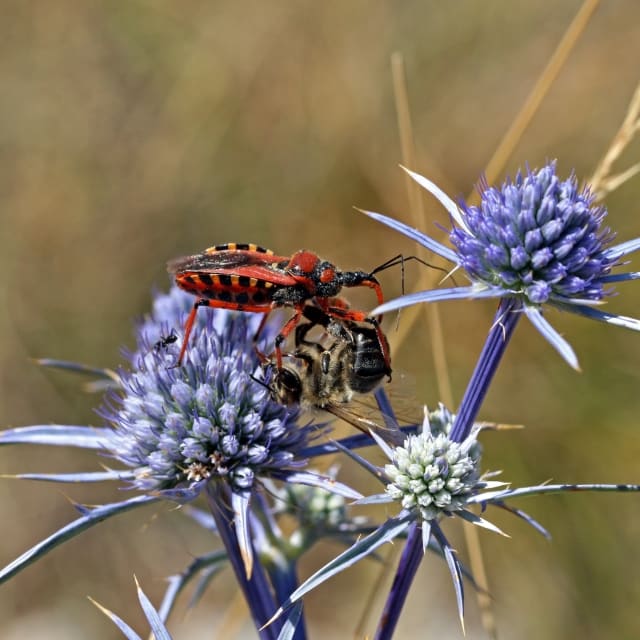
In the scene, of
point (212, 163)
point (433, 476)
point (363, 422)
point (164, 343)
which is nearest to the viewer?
point (433, 476)

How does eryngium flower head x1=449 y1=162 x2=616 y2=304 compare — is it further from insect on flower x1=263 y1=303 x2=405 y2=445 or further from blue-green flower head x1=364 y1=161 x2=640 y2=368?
insect on flower x1=263 y1=303 x2=405 y2=445

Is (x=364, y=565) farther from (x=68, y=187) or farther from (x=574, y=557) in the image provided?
(x=68, y=187)

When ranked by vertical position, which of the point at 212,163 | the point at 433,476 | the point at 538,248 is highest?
the point at 212,163

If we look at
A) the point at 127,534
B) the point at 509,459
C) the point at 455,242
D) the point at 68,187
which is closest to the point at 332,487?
the point at 455,242

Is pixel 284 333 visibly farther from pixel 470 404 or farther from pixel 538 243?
pixel 538 243

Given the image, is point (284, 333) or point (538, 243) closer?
point (538, 243)

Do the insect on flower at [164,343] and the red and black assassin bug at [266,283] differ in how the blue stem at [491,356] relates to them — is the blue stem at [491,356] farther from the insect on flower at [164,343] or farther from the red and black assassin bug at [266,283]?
the insect on flower at [164,343]

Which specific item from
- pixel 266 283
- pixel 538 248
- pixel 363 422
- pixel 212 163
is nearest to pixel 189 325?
pixel 266 283
